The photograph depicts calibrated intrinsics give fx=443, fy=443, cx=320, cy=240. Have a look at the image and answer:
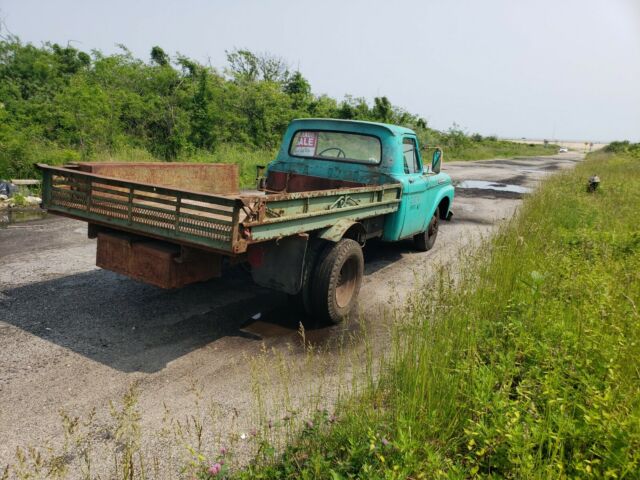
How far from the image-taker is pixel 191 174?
523 centimetres

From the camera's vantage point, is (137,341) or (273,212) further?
(137,341)

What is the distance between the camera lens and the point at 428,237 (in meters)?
7.09

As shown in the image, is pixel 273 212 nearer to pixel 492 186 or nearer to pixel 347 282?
pixel 347 282

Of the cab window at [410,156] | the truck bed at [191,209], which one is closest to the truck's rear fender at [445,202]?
the cab window at [410,156]

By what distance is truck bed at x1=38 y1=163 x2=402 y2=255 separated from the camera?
10.1 ft

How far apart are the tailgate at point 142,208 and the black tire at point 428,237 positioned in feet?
13.3

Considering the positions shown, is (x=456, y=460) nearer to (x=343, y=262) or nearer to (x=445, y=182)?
(x=343, y=262)

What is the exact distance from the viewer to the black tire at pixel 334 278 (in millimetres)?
4039

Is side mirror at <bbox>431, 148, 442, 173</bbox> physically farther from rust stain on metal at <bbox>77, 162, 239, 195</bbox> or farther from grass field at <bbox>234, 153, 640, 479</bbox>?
rust stain on metal at <bbox>77, 162, 239, 195</bbox>

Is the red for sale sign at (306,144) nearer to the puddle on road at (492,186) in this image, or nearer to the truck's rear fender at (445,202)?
the truck's rear fender at (445,202)

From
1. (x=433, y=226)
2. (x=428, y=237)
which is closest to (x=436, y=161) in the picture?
(x=433, y=226)

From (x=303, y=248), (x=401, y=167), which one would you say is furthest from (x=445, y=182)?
(x=303, y=248)

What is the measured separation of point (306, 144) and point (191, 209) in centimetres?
304

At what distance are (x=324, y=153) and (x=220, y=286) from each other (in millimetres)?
2209
